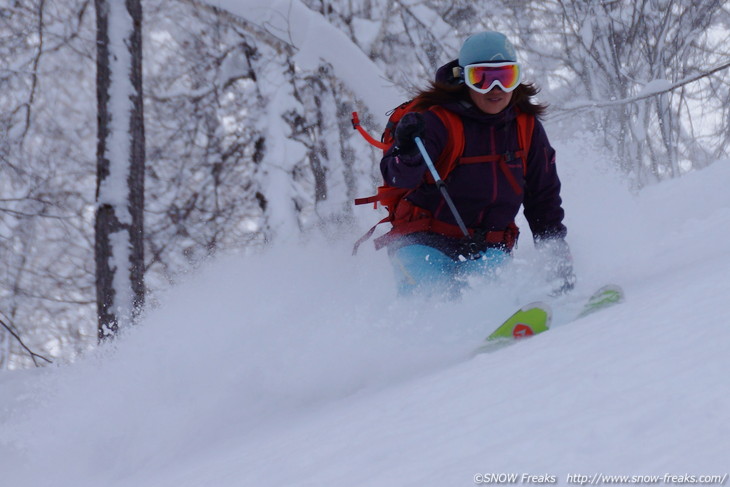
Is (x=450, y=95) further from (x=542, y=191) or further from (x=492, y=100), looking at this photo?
(x=542, y=191)

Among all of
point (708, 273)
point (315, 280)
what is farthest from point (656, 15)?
point (708, 273)

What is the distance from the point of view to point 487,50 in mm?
3494

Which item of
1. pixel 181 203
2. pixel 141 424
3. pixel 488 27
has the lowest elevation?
pixel 141 424

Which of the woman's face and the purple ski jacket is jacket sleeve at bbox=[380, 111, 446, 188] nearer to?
the purple ski jacket

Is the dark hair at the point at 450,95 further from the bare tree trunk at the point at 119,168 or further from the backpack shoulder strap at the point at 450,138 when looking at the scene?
the bare tree trunk at the point at 119,168

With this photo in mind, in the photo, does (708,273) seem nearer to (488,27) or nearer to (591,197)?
(591,197)

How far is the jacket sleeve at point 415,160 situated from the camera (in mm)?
3365

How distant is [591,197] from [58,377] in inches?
154

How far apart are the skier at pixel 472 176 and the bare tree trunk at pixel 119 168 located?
226 cm

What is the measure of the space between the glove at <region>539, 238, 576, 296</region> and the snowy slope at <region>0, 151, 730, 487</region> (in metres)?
0.08

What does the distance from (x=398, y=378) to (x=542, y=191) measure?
57.8 inches

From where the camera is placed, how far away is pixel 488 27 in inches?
410

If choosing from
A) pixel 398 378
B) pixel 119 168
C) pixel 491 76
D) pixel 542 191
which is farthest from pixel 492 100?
pixel 119 168

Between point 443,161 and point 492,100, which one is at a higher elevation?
point 492,100
